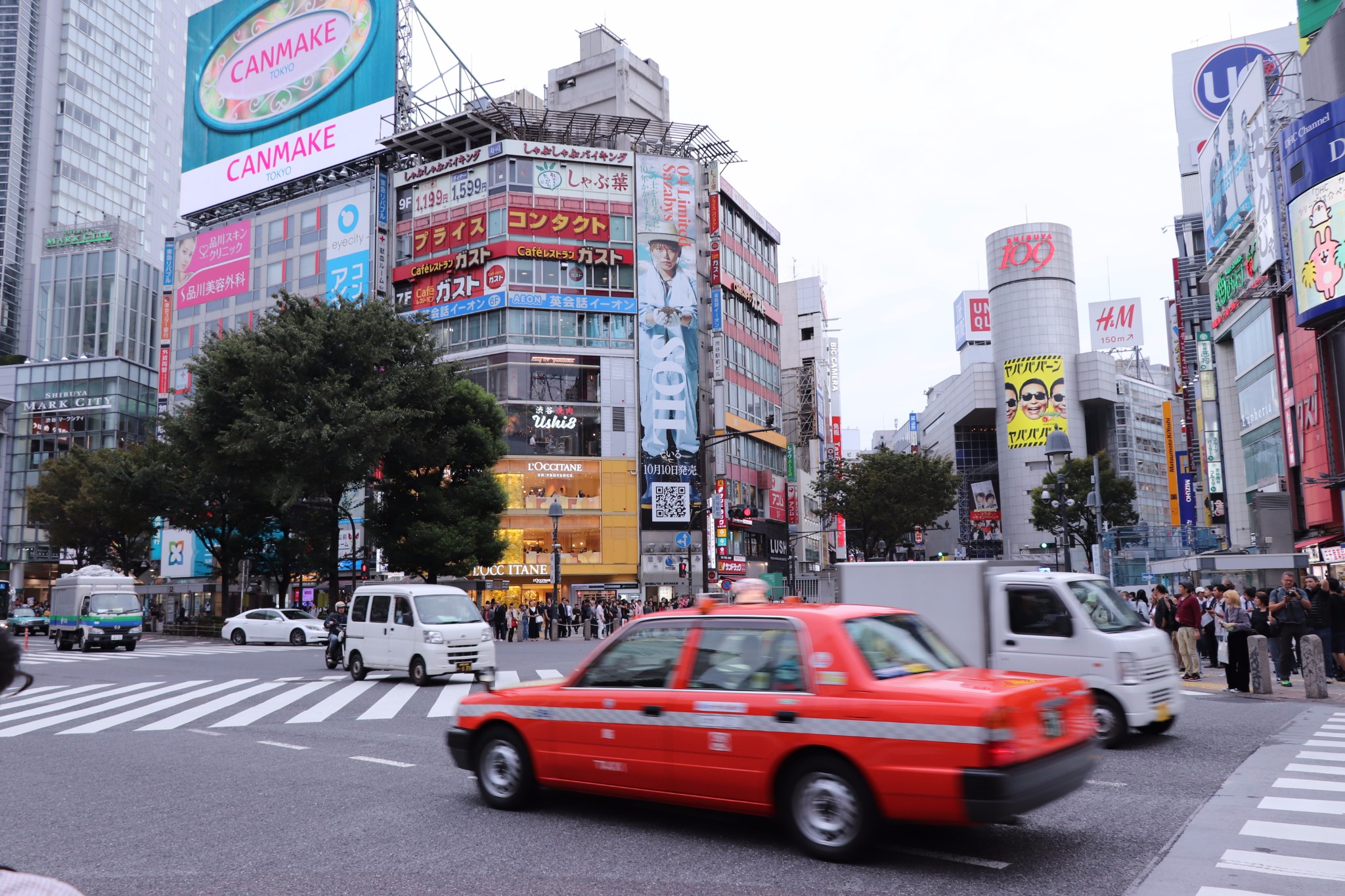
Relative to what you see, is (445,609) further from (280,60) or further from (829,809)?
(280,60)

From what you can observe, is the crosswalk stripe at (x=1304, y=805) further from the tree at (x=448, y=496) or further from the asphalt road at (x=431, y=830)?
the tree at (x=448, y=496)

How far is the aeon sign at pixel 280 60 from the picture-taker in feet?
202

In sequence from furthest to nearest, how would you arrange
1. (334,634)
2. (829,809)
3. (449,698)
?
(334,634)
(449,698)
(829,809)

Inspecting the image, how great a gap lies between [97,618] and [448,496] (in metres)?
11.9

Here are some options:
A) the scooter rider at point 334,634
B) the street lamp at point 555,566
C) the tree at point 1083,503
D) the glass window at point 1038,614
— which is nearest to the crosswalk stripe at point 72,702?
the scooter rider at point 334,634

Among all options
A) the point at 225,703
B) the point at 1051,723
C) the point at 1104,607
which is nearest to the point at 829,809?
the point at 1051,723

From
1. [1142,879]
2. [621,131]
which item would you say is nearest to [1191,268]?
[621,131]

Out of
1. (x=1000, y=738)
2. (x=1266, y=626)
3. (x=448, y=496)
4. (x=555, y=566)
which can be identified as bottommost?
(x=1266, y=626)

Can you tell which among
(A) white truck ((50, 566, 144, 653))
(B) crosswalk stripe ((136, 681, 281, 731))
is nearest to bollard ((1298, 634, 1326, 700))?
(B) crosswalk stripe ((136, 681, 281, 731))

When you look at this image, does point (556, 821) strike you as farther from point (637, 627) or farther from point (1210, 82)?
point (1210, 82)

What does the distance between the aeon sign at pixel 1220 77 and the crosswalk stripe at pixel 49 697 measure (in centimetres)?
8174

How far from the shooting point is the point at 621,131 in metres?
Answer: 59.1

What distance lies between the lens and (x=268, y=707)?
15.4 metres

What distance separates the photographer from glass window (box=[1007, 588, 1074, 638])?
11.2 m
